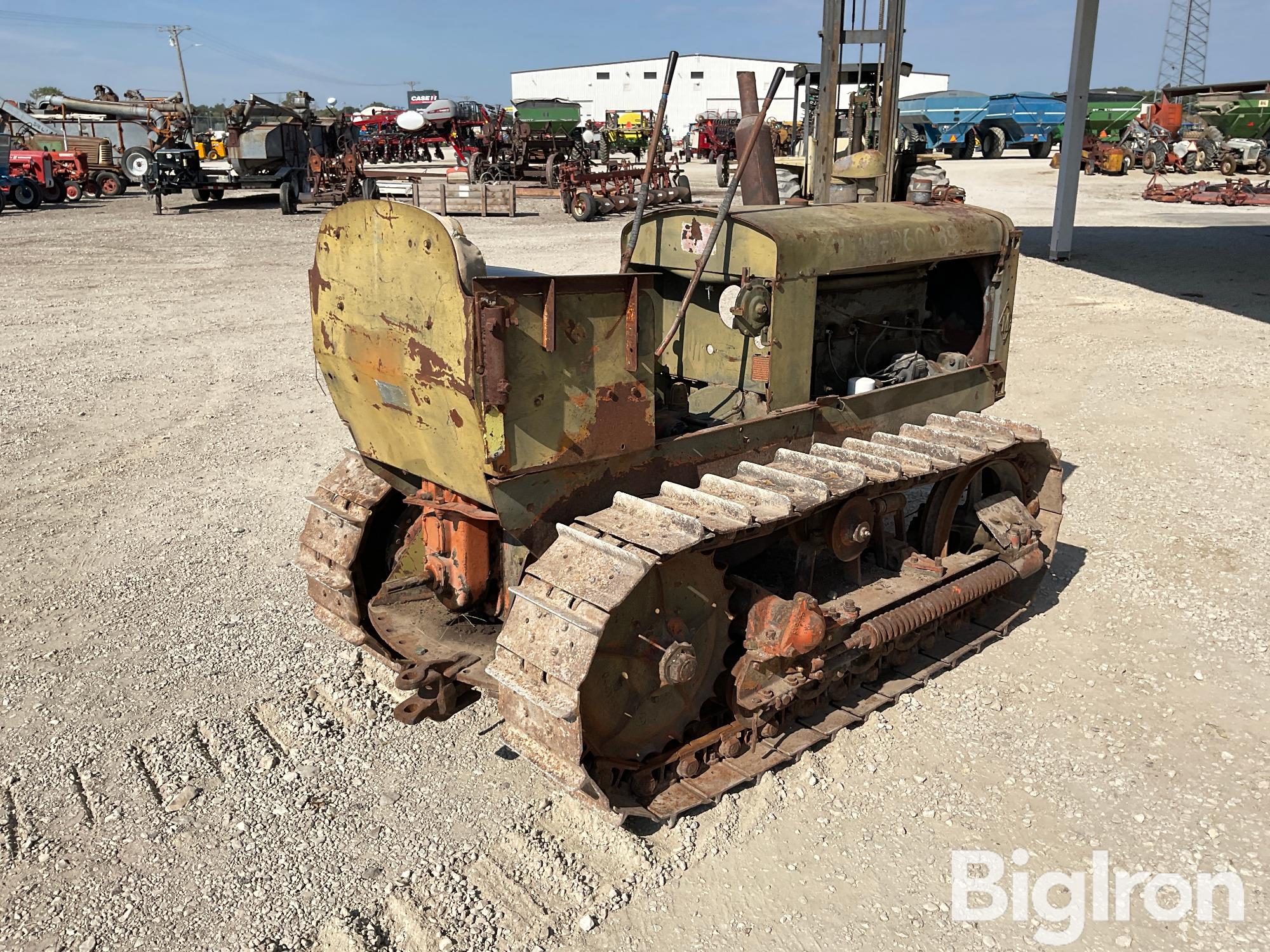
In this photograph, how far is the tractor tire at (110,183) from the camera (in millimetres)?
30938

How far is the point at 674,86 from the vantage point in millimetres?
69375

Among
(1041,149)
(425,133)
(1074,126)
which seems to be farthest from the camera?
(1041,149)

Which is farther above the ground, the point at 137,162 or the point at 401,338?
the point at 137,162

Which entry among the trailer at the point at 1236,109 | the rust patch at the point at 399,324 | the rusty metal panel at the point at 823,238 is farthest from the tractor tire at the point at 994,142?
the rust patch at the point at 399,324

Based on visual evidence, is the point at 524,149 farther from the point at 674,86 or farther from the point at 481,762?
the point at 674,86

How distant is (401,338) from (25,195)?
2884 cm

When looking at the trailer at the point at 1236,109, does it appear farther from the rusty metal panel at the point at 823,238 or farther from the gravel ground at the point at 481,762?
the rusty metal panel at the point at 823,238

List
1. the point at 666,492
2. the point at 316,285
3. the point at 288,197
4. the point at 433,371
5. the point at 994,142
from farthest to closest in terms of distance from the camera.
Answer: the point at 994,142
the point at 288,197
the point at 316,285
the point at 666,492
the point at 433,371

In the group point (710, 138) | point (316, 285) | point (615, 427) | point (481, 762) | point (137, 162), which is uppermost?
point (710, 138)

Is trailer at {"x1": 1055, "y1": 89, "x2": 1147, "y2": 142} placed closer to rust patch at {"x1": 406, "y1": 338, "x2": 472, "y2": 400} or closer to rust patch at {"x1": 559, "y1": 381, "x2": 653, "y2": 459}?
rust patch at {"x1": 559, "y1": 381, "x2": 653, "y2": 459}

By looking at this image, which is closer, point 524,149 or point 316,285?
point 316,285

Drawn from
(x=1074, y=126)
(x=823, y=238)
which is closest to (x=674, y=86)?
(x=1074, y=126)

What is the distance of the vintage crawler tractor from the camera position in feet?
12.3

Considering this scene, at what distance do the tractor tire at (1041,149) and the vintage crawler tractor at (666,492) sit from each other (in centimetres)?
4446
